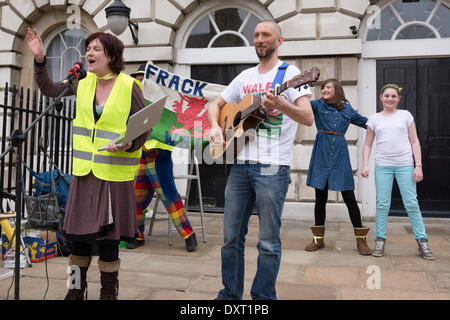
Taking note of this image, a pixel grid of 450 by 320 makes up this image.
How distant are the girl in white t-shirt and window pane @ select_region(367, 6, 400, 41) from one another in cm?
312

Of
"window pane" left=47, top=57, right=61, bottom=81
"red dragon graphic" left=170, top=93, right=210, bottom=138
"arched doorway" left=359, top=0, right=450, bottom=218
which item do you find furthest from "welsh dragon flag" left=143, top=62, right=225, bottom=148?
"window pane" left=47, top=57, right=61, bottom=81

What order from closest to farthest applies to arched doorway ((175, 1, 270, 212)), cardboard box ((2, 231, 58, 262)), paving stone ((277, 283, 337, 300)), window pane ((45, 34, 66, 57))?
paving stone ((277, 283, 337, 300))
cardboard box ((2, 231, 58, 262))
arched doorway ((175, 1, 270, 212))
window pane ((45, 34, 66, 57))

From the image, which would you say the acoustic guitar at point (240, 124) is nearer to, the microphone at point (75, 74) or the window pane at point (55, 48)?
the microphone at point (75, 74)

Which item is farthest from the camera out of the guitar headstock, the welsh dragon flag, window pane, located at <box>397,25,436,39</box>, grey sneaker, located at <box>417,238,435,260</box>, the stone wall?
window pane, located at <box>397,25,436,39</box>

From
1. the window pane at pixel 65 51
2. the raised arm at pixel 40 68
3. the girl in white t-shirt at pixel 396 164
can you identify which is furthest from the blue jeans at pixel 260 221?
the window pane at pixel 65 51

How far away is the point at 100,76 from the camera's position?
2.89 m

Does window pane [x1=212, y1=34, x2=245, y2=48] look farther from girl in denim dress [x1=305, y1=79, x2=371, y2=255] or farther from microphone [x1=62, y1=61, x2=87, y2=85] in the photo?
microphone [x1=62, y1=61, x2=87, y2=85]

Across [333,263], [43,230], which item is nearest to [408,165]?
[333,263]

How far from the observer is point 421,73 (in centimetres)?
745

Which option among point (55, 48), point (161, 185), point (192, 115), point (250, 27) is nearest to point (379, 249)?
point (161, 185)

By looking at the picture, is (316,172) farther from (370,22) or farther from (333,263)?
(370,22)

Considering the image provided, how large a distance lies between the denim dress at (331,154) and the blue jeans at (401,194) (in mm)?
314

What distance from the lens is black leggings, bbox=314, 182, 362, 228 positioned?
4.95m

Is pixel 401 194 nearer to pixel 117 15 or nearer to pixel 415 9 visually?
pixel 415 9
